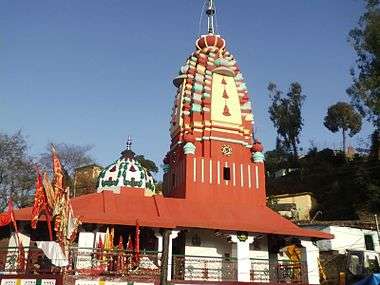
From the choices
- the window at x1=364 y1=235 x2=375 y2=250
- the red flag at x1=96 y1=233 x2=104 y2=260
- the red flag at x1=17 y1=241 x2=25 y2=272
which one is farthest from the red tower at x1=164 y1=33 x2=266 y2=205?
the window at x1=364 y1=235 x2=375 y2=250

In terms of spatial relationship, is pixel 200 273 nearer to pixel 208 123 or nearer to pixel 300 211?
pixel 208 123

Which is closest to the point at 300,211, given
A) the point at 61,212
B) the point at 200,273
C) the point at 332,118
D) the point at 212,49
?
the point at 332,118

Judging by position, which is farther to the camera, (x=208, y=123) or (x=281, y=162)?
(x=281, y=162)

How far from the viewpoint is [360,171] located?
36156 millimetres

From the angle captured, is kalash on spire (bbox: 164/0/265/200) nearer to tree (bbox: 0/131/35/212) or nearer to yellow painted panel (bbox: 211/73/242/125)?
yellow painted panel (bbox: 211/73/242/125)

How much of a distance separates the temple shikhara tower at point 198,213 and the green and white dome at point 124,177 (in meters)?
0.06

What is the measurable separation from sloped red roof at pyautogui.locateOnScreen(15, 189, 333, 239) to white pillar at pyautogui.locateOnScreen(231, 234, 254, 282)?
532mm

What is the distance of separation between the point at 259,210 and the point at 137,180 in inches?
267

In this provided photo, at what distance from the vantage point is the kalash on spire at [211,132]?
23484 mm

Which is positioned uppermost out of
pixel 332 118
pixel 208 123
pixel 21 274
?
pixel 332 118

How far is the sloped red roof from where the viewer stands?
18172 millimetres

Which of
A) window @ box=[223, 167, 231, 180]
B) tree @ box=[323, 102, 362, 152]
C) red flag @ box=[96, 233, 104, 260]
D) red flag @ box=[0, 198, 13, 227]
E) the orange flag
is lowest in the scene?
red flag @ box=[96, 233, 104, 260]

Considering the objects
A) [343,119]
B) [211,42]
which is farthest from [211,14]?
[343,119]

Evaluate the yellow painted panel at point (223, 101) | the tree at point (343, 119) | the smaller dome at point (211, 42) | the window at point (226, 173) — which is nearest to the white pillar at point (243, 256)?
the window at point (226, 173)
